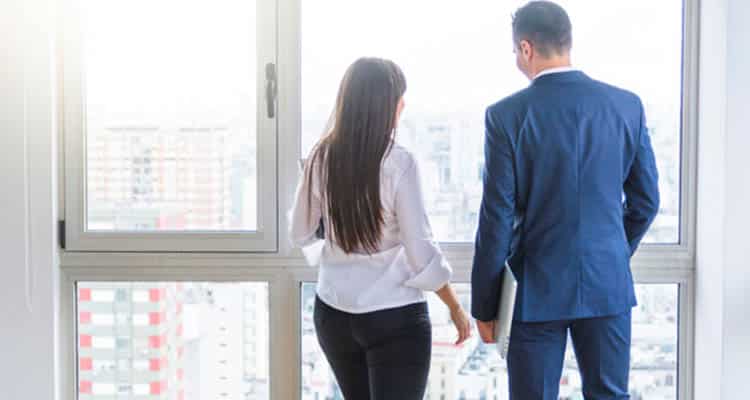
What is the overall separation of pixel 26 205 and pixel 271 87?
0.83 meters

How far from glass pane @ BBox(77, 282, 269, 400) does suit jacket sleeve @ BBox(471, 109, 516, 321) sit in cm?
85

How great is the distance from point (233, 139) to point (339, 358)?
85 cm

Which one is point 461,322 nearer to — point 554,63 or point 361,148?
point 361,148

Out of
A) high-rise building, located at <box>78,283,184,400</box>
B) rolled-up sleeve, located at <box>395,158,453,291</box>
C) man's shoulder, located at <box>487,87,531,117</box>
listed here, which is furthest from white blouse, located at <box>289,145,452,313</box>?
high-rise building, located at <box>78,283,184,400</box>

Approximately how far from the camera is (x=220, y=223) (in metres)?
2.38

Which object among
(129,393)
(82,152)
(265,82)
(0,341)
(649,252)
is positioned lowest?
(129,393)

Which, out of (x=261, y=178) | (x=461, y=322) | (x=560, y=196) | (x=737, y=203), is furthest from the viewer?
(x=261, y=178)

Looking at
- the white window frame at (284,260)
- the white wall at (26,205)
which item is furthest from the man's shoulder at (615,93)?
the white wall at (26,205)

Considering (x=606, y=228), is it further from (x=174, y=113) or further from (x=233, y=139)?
(x=174, y=113)

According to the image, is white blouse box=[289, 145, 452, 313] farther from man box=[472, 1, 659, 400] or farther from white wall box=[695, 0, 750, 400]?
white wall box=[695, 0, 750, 400]

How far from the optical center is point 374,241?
183cm

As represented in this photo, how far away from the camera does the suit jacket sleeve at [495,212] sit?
1794mm

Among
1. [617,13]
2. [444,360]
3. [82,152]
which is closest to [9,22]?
[82,152]

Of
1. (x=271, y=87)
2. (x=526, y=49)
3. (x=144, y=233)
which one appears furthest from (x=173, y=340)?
(x=526, y=49)
